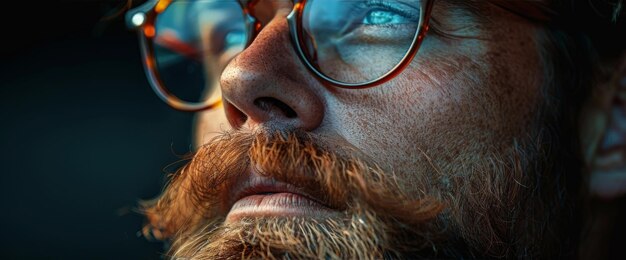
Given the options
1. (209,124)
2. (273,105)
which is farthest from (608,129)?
(209,124)

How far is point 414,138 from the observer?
95 centimetres

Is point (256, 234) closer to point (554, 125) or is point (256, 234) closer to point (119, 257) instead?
point (554, 125)

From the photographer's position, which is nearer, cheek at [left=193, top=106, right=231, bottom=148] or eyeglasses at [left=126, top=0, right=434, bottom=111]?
eyeglasses at [left=126, top=0, right=434, bottom=111]

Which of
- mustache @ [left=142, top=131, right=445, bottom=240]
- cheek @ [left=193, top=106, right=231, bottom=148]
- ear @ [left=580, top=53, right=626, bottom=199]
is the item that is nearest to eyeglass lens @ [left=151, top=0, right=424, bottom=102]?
mustache @ [left=142, top=131, right=445, bottom=240]

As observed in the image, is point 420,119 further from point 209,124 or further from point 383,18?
point 209,124

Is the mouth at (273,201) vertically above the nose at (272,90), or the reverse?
the nose at (272,90)

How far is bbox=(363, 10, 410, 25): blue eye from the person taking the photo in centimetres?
94

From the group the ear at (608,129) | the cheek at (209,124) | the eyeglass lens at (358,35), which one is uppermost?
the eyeglass lens at (358,35)

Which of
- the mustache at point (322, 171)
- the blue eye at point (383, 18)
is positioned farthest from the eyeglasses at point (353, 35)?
the mustache at point (322, 171)

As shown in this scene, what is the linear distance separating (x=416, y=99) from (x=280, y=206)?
272 mm

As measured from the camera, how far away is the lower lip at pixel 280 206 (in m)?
0.89

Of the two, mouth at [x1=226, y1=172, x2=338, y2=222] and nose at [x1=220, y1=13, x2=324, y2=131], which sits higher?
nose at [x1=220, y1=13, x2=324, y2=131]

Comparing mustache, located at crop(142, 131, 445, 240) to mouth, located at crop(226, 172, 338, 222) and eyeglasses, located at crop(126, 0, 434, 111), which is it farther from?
eyeglasses, located at crop(126, 0, 434, 111)

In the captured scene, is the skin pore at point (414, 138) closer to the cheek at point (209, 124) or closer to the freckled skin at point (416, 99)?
the freckled skin at point (416, 99)
